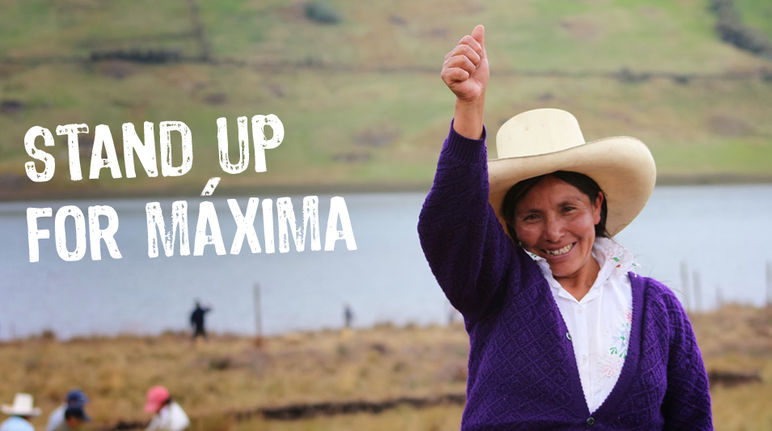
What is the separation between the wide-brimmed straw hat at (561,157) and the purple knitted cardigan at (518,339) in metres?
0.15

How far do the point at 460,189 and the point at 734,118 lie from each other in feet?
212

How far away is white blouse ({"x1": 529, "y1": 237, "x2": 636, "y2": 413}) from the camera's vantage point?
182 centimetres

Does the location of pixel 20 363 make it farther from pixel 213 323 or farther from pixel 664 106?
pixel 664 106

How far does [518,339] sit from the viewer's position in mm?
1807

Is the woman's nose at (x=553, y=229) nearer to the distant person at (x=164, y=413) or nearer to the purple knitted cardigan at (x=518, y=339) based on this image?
the purple knitted cardigan at (x=518, y=339)

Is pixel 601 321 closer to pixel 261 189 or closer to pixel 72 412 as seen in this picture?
pixel 72 412

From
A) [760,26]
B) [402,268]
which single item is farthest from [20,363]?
[760,26]

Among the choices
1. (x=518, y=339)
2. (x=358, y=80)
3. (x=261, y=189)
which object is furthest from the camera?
(x=358, y=80)

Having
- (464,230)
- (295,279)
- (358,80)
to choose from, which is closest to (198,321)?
(295,279)

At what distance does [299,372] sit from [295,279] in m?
11.9

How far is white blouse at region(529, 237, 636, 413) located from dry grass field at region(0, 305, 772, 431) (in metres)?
10.9

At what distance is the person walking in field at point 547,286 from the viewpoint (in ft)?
5.48

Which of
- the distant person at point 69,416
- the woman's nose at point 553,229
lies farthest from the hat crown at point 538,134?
the distant person at point 69,416

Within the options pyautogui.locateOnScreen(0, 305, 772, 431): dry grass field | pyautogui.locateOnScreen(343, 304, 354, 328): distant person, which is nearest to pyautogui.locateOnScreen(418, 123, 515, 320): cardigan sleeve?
pyautogui.locateOnScreen(0, 305, 772, 431): dry grass field
